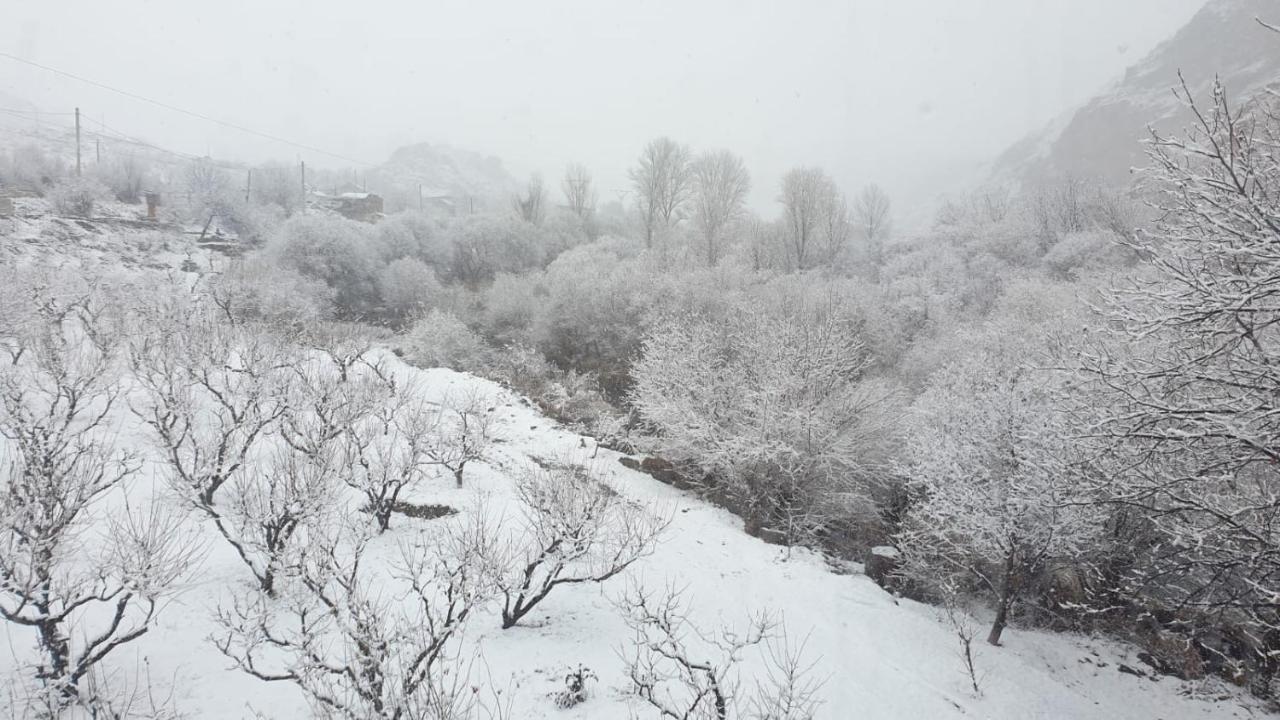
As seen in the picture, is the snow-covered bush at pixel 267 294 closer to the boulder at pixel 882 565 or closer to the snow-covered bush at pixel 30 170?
the snow-covered bush at pixel 30 170

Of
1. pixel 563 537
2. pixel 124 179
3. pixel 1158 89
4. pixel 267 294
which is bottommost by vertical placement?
pixel 563 537

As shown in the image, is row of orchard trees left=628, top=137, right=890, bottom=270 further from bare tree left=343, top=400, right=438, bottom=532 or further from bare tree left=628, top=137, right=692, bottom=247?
bare tree left=343, top=400, right=438, bottom=532

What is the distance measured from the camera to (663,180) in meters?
47.3

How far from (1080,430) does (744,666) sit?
643 cm

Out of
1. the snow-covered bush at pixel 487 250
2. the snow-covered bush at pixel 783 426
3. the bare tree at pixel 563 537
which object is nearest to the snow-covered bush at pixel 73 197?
the snow-covered bush at pixel 487 250

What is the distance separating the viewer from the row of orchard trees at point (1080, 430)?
541cm

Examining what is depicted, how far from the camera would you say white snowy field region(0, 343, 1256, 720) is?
7215mm

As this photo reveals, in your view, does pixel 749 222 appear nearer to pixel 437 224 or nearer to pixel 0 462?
pixel 437 224

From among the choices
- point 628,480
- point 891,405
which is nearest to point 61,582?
point 628,480

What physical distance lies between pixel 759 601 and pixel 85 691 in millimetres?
10779

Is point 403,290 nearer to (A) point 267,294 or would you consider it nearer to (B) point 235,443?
(A) point 267,294

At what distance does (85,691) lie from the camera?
624cm

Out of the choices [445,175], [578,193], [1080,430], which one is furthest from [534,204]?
[445,175]

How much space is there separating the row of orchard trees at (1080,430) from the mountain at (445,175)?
73.8 meters
